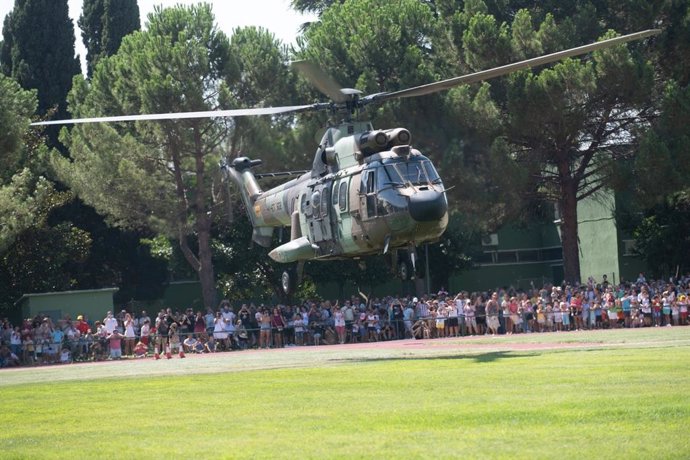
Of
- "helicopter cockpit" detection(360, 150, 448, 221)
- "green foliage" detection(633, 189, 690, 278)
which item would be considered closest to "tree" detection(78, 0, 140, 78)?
"green foliage" detection(633, 189, 690, 278)

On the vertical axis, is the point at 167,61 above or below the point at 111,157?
above

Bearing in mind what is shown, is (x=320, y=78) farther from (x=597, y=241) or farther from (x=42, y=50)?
(x=597, y=241)

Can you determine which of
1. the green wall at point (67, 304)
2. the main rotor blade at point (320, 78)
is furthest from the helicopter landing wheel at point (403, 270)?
the green wall at point (67, 304)

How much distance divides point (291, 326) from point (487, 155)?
36.1ft

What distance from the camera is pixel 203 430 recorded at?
38.4ft

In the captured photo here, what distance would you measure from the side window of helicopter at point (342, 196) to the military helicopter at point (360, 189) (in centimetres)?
2

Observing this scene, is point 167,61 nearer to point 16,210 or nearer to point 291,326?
point 16,210

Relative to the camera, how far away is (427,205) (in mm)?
22500

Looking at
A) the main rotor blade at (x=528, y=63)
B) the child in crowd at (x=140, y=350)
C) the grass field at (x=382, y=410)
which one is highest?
the main rotor blade at (x=528, y=63)

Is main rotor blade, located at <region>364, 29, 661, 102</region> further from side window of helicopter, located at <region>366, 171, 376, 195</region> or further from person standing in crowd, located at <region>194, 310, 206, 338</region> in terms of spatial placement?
person standing in crowd, located at <region>194, 310, 206, 338</region>

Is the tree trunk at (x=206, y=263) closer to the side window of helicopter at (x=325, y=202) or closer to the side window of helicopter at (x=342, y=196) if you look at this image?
the side window of helicopter at (x=325, y=202)

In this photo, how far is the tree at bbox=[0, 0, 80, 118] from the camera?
178 feet

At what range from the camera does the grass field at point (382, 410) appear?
9.89 m

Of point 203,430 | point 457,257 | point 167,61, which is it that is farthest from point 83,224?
point 203,430
